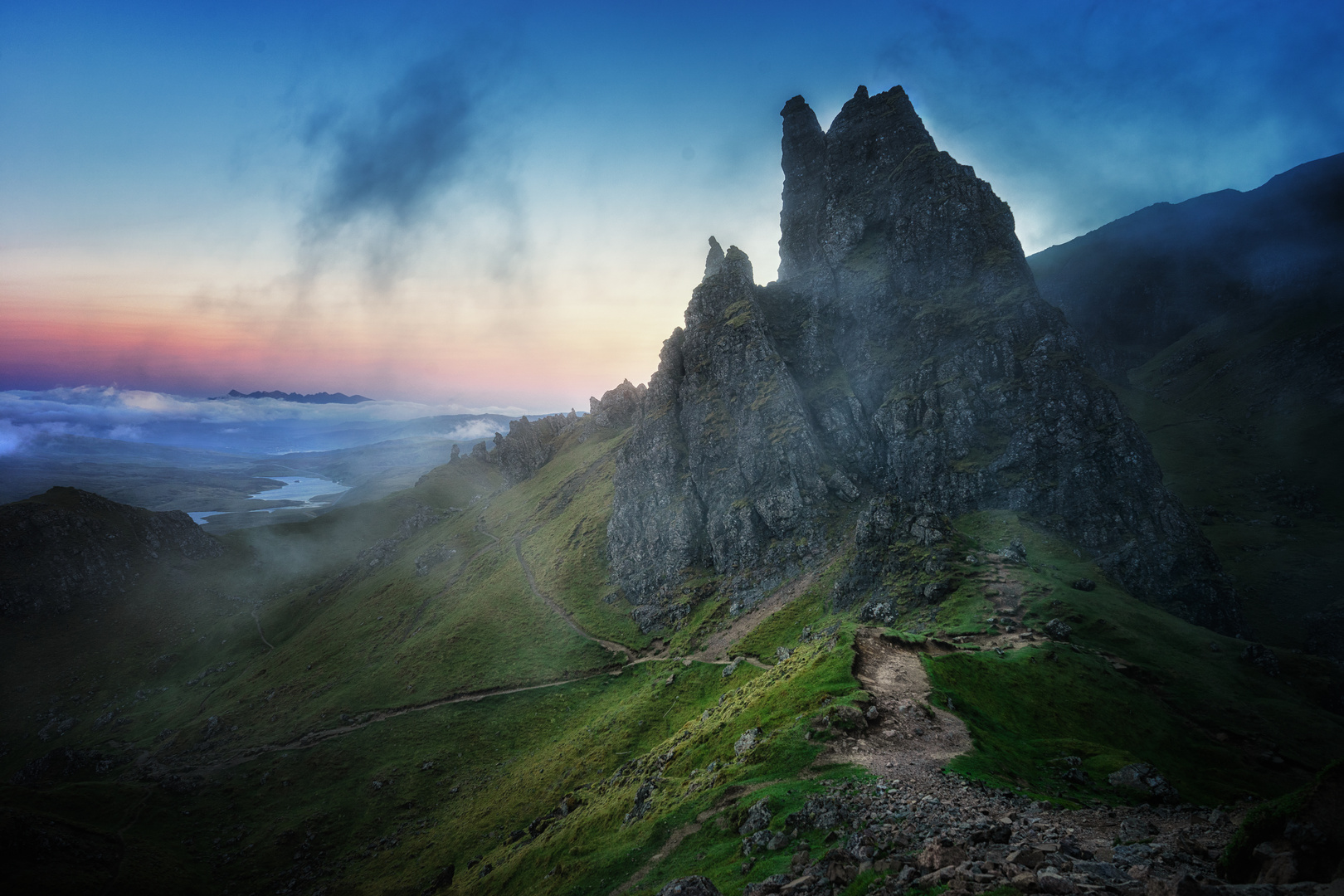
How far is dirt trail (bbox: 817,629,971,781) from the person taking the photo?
32.8m

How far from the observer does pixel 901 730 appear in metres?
37.2

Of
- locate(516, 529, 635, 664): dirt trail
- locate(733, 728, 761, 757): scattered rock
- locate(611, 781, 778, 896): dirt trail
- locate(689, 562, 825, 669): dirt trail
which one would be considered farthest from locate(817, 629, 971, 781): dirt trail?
locate(516, 529, 635, 664): dirt trail

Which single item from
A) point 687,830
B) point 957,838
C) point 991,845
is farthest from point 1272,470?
point 687,830

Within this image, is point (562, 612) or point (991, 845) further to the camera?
point (562, 612)

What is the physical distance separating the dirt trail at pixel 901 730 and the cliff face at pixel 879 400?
31205 millimetres

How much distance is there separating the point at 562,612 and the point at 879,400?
9497 centimetres

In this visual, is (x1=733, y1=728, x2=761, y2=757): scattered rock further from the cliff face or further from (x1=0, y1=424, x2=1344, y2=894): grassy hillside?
the cliff face

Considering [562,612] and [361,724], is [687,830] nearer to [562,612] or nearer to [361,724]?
[562,612]

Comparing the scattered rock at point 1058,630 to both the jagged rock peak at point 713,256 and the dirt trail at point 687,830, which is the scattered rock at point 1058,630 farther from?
the jagged rock peak at point 713,256

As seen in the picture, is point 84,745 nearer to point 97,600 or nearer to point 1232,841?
point 97,600

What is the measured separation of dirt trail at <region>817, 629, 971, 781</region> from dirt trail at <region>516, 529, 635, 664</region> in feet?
222

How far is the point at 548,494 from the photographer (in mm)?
194375

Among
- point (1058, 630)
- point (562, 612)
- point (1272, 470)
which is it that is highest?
point (1272, 470)

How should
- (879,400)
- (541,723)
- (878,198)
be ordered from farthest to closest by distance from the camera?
1. (878,198)
2. (879,400)
3. (541,723)
